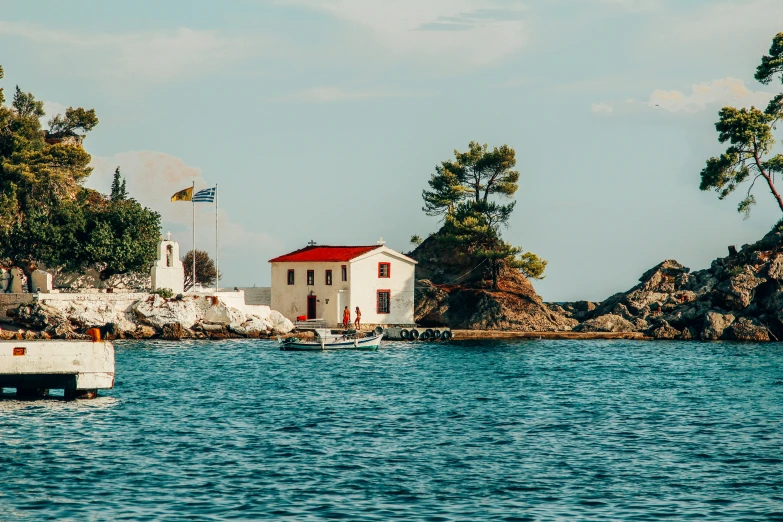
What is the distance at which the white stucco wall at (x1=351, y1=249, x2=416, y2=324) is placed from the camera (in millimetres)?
80062

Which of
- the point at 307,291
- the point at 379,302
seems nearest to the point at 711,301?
the point at 379,302

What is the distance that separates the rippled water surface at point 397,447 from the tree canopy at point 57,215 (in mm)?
25743

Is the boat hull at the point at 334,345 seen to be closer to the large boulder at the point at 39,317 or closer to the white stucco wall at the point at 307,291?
the white stucco wall at the point at 307,291

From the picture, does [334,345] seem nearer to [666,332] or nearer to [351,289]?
[351,289]

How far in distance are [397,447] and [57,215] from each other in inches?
2251

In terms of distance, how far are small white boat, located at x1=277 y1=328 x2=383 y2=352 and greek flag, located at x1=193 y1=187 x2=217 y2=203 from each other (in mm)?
12549

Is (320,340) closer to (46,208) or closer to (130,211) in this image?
(130,211)

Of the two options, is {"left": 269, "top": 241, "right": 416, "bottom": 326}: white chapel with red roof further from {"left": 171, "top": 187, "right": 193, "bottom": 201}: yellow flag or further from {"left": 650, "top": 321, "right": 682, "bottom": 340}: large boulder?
{"left": 650, "top": 321, "right": 682, "bottom": 340}: large boulder

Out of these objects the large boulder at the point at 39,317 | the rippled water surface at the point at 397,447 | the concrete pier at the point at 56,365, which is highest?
the large boulder at the point at 39,317

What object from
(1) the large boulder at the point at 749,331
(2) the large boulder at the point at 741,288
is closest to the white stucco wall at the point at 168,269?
(2) the large boulder at the point at 741,288

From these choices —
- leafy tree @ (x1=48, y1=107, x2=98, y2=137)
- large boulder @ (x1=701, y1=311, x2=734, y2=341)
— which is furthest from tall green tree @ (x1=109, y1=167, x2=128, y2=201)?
large boulder @ (x1=701, y1=311, x2=734, y2=341)

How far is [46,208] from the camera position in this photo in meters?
80.7

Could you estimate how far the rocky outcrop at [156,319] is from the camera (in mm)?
71000

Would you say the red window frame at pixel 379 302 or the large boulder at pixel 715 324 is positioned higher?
the red window frame at pixel 379 302
